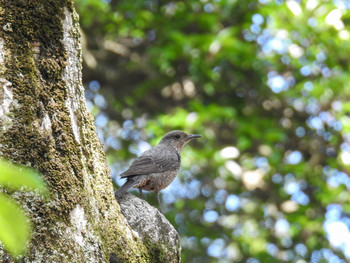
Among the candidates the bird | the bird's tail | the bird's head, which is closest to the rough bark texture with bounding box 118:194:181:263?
the bird's tail

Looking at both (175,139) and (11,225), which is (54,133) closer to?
(11,225)

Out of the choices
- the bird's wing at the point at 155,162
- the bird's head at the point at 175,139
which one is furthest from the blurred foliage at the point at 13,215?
the bird's head at the point at 175,139

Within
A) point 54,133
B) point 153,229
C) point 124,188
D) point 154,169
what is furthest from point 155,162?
point 54,133

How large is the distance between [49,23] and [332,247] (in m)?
9.29

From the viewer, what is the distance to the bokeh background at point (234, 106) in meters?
8.94

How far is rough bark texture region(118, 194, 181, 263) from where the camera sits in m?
3.46

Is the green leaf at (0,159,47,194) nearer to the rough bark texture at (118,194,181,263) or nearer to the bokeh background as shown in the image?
the rough bark texture at (118,194,181,263)

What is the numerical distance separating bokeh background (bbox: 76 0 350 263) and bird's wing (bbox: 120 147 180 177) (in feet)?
7.22

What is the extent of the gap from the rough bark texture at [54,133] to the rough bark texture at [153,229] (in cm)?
31

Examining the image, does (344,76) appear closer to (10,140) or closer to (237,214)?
(237,214)

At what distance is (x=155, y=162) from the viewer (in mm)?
5602

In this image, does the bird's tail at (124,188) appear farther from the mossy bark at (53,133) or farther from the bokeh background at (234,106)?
the bokeh background at (234,106)

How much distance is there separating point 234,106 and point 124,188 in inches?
233

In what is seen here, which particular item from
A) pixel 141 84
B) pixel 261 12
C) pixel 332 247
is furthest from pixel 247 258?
pixel 261 12
